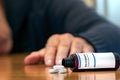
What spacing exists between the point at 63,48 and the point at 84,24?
1.43ft

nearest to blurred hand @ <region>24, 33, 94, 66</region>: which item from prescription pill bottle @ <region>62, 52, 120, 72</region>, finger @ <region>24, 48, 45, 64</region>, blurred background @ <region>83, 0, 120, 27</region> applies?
finger @ <region>24, 48, 45, 64</region>

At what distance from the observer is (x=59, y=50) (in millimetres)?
786

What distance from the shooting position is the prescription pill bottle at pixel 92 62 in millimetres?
622

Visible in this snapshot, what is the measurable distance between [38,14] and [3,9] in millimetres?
182

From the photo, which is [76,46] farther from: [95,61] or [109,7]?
[109,7]

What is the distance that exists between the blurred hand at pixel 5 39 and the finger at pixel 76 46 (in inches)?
16.6

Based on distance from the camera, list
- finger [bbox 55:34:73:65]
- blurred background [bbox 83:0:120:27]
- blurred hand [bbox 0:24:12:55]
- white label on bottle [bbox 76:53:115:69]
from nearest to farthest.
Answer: white label on bottle [bbox 76:53:115:69] < finger [bbox 55:34:73:65] < blurred hand [bbox 0:24:12:55] < blurred background [bbox 83:0:120:27]

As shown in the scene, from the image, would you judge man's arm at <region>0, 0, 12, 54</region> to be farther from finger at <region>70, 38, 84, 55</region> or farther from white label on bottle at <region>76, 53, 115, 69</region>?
white label on bottle at <region>76, 53, 115, 69</region>

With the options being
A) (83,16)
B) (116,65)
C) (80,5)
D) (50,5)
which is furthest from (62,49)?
(50,5)

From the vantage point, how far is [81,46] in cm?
80

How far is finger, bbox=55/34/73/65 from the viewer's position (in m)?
0.75

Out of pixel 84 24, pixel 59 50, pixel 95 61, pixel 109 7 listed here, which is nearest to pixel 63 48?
pixel 59 50

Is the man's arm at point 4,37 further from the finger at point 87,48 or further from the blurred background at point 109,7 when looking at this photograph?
the blurred background at point 109,7

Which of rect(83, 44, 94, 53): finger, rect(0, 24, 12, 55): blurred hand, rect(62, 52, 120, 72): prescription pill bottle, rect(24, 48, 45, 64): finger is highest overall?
rect(0, 24, 12, 55): blurred hand
